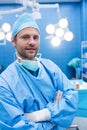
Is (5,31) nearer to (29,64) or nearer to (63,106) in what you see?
(29,64)

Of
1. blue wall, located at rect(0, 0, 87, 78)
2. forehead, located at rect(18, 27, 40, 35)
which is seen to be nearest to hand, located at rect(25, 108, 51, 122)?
forehead, located at rect(18, 27, 40, 35)

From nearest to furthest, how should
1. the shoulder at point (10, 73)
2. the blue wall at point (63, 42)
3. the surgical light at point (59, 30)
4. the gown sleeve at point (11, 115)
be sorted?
the gown sleeve at point (11, 115), the shoulder at point (10, 73), the surgical light at point (59, 30), the blue wall at point (63, 42)

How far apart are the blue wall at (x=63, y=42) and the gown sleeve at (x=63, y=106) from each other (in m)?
4.07

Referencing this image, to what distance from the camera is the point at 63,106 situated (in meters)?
1.55

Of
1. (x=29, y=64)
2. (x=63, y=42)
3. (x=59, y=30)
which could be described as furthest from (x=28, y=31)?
(x=63, y=42)

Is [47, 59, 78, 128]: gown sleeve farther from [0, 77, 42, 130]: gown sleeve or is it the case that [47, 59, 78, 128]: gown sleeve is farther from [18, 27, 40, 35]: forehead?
[18, 27, 40, 35]: forehead

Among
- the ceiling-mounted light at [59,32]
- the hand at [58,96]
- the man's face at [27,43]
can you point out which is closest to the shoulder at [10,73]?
the man's face at [27,43]

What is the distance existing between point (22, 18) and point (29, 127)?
734mm

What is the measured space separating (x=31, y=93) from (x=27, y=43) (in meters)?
0.32

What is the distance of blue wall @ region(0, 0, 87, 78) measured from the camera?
224 inches

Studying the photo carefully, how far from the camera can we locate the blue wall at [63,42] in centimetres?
569

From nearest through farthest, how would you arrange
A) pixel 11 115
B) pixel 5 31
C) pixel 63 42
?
pixel 11 115 → pixel 5 31 → pixel 63 42

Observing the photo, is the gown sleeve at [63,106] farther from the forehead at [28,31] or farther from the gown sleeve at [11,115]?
the forehead at [28,31]

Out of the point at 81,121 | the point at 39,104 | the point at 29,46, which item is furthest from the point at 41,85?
the point at 81,121
